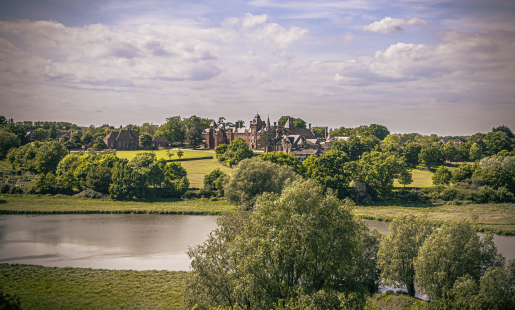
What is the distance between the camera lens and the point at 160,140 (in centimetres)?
11588

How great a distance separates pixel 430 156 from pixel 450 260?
71.1 metres

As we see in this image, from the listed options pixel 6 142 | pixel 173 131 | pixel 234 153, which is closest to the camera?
pixel 234 153

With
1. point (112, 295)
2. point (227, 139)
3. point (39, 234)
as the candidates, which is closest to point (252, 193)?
point (39, 234)

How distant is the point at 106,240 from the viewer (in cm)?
3256

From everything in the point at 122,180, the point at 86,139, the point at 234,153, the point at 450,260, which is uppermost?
the point at 86,139

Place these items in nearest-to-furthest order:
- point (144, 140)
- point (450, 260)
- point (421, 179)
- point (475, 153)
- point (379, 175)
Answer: point (450, 260), point (379, 175), point (421, 179), point (475, 153), point (144, 140)

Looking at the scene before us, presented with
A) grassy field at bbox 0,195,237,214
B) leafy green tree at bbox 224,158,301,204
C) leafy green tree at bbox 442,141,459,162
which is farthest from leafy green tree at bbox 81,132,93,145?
leafy green tree at bbox 442,141,459,162

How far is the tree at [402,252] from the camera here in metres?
21.3

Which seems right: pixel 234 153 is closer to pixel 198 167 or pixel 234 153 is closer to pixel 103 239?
pixel 198 167

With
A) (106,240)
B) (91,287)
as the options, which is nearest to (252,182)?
(106,240)

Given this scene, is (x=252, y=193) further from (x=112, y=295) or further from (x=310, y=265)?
(x=310, y=265)

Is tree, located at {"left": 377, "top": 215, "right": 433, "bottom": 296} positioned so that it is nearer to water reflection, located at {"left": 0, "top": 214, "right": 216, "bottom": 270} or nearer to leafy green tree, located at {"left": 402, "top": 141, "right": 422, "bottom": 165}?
water reflection, located at {"left": 0, "top": 214, "right": 216, "bottom": 270}

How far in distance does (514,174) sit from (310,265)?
5628cm

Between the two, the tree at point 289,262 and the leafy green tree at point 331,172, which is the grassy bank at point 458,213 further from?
the tree at point 289,262
